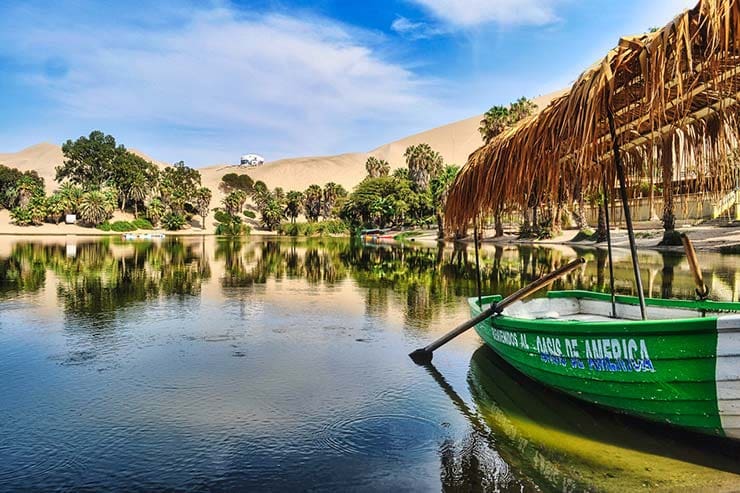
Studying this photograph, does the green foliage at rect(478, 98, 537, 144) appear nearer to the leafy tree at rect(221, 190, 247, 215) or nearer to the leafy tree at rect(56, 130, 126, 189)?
the leafy tree at rect(221, 190, 247, 215)

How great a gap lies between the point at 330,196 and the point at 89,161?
5043 cm

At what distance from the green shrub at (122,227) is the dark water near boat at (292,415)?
8231cm

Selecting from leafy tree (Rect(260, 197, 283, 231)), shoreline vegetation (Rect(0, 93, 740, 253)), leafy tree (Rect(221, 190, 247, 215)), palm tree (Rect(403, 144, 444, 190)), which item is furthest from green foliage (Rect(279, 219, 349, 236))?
leafy tree (Rect(221, 190, 247, 215))

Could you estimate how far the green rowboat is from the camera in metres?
5.30

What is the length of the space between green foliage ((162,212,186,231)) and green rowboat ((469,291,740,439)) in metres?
100

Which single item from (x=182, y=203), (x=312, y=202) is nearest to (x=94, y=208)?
(x=182, y=203)

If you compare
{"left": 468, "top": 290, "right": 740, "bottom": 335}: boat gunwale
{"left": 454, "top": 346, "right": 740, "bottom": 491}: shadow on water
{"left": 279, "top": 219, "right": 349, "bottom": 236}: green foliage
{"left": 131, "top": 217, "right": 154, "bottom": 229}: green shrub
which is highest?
{"left": 131, "top": 217, "right": 154, "bottom": 229}: green shrub

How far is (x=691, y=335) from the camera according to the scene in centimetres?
539

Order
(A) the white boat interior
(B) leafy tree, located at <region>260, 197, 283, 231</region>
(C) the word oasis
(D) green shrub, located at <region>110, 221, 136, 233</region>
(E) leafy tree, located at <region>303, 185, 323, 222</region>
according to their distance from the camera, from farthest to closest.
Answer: (E) leafy tree, located at <region>303, 185, 323, 222</region>
(B) leafy tree, located at <region>260, 197, 283, 231</region>
(D) green shrub, located at <region>110, 221, 136, 233</region>
(A) the white boat interior
(C) the word oasis

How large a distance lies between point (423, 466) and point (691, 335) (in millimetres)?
2981

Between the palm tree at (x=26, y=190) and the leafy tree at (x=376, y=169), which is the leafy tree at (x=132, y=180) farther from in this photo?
the leafy tree at (x=376, y=169)

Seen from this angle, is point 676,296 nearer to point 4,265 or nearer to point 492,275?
point 492,275

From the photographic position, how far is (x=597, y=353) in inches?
249

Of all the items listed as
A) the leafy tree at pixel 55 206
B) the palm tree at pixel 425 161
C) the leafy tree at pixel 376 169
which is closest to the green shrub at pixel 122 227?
the leafy tree at pixel 55 206
